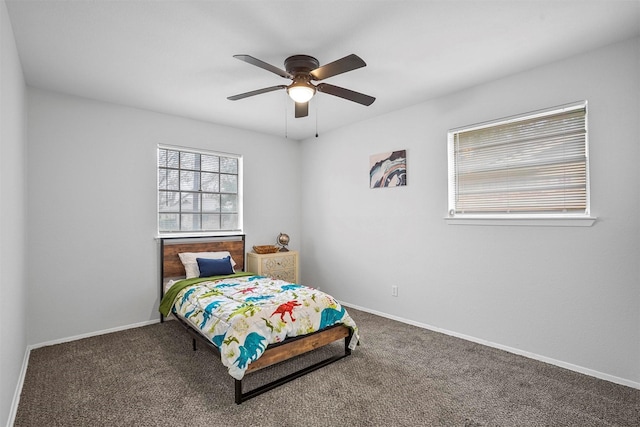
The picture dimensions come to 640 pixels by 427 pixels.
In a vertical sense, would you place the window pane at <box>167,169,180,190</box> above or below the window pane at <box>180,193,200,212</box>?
above

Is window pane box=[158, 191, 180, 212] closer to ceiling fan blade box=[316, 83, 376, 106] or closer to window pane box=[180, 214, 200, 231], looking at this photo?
window pane box=[180, 214, 200, 231]

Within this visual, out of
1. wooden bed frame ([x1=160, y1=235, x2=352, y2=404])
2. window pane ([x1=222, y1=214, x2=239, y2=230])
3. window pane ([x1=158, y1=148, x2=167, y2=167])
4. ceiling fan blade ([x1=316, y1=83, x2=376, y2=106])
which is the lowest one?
wooden bed frame ([x1=160, y1=235, x2=352, y2=404])

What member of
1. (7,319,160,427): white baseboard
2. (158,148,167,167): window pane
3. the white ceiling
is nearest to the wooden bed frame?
(7,319,160,427): white baseboard

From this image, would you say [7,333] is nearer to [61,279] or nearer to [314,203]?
[61,279]

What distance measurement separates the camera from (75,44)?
2.54 m

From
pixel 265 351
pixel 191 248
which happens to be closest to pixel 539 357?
pixel 265 351

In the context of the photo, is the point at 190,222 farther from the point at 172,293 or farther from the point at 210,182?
the point at 172,293

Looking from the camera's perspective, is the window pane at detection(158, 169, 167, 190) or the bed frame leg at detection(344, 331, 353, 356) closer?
the bed frame leg at detection(344, 331, 353, 356)

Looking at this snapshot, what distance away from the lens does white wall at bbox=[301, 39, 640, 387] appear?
2.57 metres

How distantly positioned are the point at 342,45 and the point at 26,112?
3.17m

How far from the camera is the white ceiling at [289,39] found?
2143 mm

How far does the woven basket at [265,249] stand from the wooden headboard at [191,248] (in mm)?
215

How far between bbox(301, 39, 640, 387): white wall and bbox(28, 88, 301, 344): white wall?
2.53 m

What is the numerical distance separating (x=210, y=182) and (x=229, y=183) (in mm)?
295
